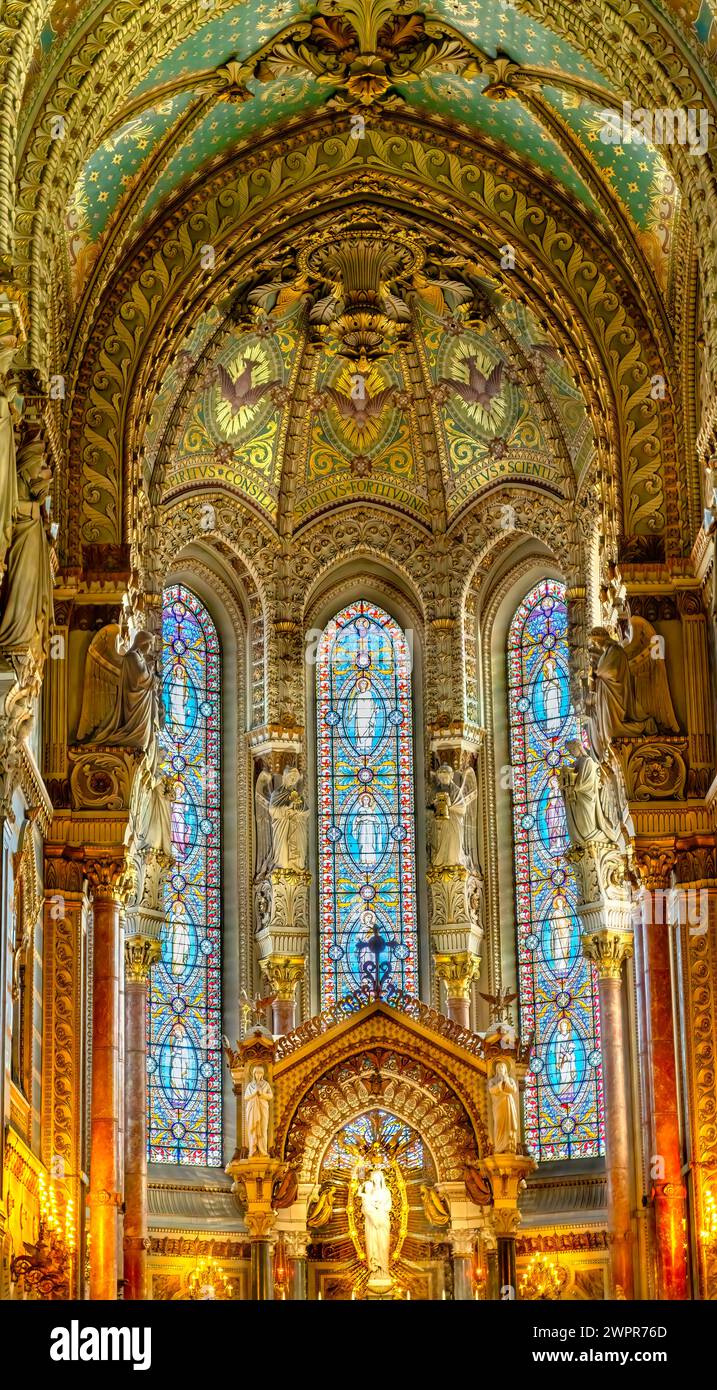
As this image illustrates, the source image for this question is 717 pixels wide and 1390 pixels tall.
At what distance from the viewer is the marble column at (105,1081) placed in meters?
24.3

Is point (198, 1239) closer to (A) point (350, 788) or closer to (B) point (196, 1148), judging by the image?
(B) point (196, 1148)

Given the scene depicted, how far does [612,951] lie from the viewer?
2870cm

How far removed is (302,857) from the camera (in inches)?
1219

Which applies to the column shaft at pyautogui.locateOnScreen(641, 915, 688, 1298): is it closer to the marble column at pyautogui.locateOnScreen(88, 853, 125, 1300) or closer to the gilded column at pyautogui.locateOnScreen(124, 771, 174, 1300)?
the marble column at pyautogui.locateOnScreen(88, 853, 125, 1300)

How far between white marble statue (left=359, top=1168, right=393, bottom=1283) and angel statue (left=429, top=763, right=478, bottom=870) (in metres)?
5.46

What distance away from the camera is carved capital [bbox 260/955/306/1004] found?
30.4m

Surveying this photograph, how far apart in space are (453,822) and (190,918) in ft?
12.0

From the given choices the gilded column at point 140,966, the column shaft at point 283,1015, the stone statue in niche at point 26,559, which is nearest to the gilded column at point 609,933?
the column shaft at point 283,1015

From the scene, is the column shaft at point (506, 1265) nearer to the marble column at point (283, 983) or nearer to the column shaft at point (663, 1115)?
the column shaft at point (663, 1115)

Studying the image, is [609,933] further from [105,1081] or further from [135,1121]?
[105,1081]

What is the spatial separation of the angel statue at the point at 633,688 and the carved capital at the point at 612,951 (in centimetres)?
399

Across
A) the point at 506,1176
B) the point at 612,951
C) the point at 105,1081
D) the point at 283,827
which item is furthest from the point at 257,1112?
the point at 283,827
